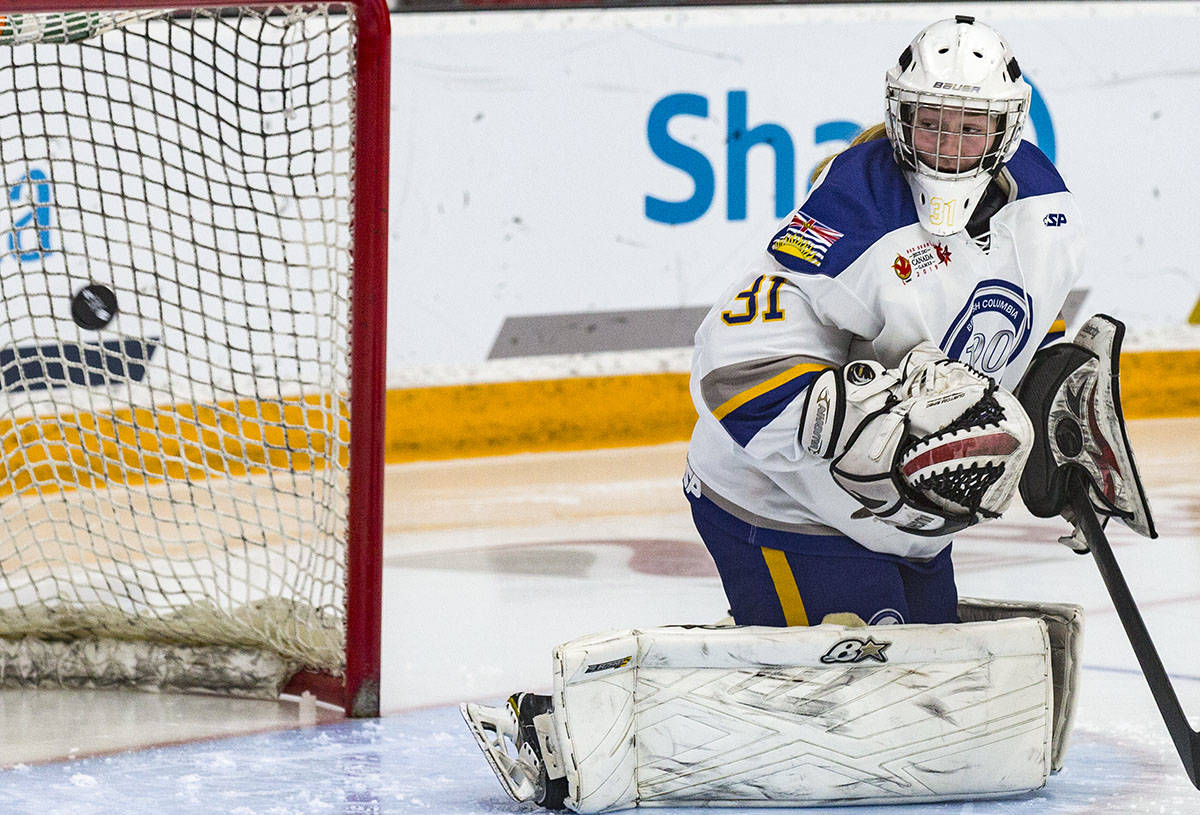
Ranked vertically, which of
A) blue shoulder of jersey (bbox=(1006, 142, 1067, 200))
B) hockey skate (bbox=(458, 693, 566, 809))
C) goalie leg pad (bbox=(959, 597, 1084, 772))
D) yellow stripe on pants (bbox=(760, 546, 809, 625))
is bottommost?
hockey skate (bbox=(458, 693, 566, 809))

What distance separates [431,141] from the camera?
4.30 meters

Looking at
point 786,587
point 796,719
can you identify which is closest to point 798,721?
point 796,719

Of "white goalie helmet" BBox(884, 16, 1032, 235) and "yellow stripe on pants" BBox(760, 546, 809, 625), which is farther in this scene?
"yellow stripe on pants" BBox(760, 546, 809, 625)

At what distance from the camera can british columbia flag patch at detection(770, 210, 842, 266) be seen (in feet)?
6.45

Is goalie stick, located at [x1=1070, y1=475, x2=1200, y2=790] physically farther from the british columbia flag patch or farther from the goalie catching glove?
the british columbia flag patch

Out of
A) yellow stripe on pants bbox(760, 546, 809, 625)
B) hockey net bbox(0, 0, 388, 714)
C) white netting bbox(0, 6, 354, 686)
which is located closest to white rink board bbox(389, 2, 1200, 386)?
white netting bbox(0, 6, 354, 686)

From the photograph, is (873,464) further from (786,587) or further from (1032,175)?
(1032,175)

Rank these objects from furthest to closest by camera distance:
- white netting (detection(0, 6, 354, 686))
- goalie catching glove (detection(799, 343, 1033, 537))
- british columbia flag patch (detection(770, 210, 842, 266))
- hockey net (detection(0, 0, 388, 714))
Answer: white netting (detection(0, 6, 354, 686)) → hockey net (detection(0, 0, 388, 714)) → british columbia flag patch (detection(770, 210, 842, 266)) → goalie catching glove (detection(799, 343, 1033, 537))

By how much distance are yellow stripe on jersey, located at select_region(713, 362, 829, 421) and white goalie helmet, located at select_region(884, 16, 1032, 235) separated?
221 millimetres

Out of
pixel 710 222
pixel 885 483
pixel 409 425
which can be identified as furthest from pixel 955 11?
pixel 885 483

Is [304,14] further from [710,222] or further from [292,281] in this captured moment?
[710,222]

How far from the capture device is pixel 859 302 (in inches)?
77.8

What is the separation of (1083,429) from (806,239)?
18.1 inches

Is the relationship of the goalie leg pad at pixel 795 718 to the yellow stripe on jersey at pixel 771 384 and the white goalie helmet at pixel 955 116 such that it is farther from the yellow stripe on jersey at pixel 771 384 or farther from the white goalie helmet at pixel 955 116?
the white goalie helmet at pixel 955 116
